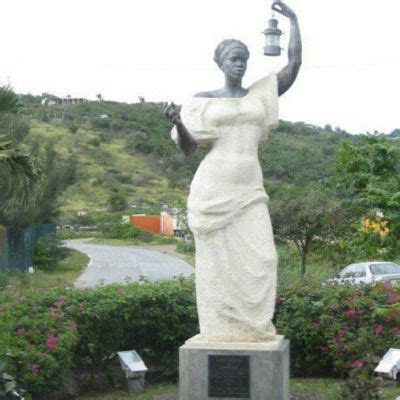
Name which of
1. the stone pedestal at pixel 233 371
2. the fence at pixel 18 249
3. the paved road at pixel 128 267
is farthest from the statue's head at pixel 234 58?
the fence at pixel 18 249

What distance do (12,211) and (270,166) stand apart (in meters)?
23.4

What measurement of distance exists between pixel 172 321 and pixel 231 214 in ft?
9.55

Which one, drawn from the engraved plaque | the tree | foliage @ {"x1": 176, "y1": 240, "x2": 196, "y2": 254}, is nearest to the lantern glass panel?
the engraved plaque

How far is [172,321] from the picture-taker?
10516 mm

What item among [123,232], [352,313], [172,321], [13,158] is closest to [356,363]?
[352,313]

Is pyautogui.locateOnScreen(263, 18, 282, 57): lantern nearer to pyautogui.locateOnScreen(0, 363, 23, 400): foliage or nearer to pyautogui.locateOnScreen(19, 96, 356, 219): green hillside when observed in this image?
pyautogui.locateOnScreen(0, 363, 23, 400): foliage

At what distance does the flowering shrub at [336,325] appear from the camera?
10.0 m

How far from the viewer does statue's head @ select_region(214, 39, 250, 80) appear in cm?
810

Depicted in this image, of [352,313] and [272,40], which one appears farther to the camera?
[352,313]

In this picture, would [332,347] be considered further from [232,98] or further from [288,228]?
[288,228]

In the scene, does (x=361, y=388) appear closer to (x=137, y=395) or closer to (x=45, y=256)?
(x=137, y=395)

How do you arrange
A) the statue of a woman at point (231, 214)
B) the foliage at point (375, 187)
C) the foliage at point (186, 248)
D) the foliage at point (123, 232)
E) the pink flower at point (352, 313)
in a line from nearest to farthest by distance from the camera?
the statue of a woman at point (231, 214) → the pink flower at point (352, 313) → the foliage at point (375, 187) → the foliage at point (186, 248) → the foliage at point (123, 232)

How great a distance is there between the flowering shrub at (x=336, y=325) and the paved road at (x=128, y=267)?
12998 millimetres

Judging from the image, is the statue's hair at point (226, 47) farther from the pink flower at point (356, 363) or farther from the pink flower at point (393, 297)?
the pink flower at point (393, 297)
